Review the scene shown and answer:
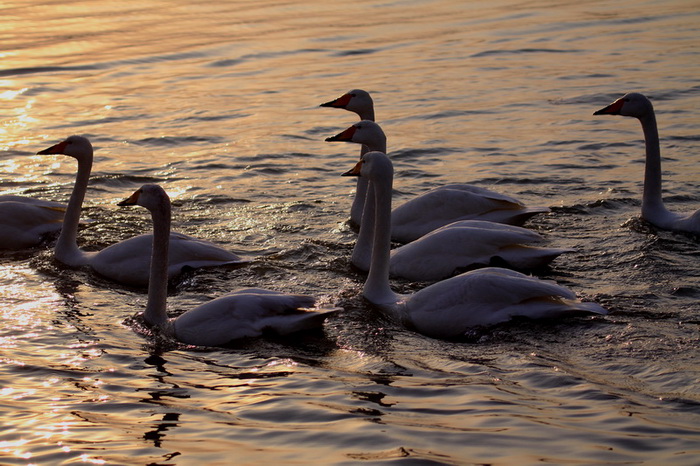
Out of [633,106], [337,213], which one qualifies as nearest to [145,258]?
[337,213]

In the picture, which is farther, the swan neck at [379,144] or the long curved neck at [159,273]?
the swan neck at [379,144]

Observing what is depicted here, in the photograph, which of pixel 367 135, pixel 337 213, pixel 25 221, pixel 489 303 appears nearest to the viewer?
pixel 489 303

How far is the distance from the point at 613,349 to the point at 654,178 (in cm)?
416

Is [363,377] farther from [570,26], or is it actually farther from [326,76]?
[570,26]

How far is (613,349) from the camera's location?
23.1 feet

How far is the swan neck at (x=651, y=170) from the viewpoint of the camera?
10.6m

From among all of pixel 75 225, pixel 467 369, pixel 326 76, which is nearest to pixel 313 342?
pixel 467 369

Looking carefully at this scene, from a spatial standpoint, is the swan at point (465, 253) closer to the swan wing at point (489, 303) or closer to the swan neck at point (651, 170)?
the swan wing at point (489, 303)

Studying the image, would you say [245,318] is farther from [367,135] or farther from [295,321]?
[367,135]

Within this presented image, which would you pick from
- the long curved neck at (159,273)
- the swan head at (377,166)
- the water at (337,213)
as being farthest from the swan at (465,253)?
the long curved neck at (159,273)

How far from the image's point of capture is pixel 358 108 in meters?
11.3

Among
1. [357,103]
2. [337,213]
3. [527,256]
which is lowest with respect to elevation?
[337,213]

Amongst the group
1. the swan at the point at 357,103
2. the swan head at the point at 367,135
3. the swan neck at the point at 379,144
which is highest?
the swan at the point at 357,103

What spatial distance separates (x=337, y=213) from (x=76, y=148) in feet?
9.49
